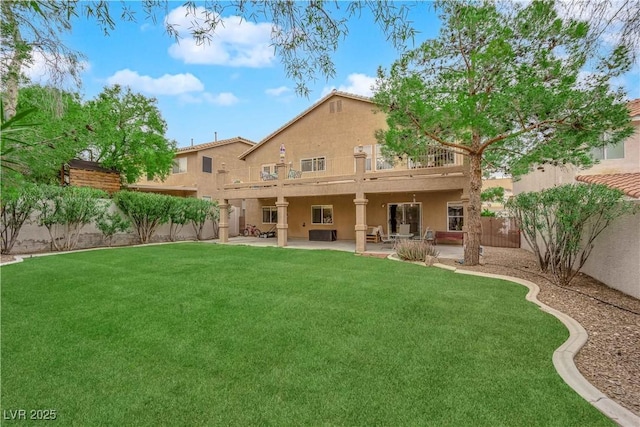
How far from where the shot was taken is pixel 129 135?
20391 millimetres

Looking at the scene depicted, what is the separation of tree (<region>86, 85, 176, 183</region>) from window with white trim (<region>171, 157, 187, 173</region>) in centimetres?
248

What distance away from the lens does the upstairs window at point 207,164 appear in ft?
79.5

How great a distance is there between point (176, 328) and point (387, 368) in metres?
3.23

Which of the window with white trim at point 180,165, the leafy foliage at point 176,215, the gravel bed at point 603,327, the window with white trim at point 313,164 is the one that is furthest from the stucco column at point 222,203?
the gravel bed at point 603,327

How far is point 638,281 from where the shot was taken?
21.6 ft

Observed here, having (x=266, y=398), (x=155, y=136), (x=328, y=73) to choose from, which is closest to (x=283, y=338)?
(x=266, y=398)

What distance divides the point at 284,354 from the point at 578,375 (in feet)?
10.9

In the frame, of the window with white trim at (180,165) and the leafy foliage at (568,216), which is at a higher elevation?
the window with white trim at (180,165)

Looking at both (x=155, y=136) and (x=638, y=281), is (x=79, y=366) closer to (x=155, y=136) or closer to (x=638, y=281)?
(x=638, y=281)

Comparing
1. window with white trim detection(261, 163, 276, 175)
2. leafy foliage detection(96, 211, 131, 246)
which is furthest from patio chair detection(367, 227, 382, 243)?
leafy foliage detection(96, 211, 131, 246)

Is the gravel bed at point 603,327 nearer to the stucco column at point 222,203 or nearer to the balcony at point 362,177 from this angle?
the balcony at point 362,177

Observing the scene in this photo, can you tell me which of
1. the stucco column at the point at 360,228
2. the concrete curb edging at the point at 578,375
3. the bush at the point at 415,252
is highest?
the stucco column at the point at 360,228

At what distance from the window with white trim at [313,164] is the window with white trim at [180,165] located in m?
10.7

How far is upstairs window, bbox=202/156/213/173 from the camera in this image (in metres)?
24.2
